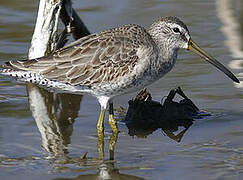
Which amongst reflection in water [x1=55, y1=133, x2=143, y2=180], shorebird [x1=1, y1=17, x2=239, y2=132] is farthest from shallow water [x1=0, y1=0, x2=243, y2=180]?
shorebird [x1=1, y1=17, x2=239, y2=132]

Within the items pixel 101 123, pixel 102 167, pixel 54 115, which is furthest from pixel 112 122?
pixel 102 167

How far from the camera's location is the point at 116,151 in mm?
7441

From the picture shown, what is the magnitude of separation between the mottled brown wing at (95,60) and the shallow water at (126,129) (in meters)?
0.72

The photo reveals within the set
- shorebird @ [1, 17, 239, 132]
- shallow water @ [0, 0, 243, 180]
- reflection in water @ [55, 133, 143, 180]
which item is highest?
shorebird @ [1, 17, 239, 132]

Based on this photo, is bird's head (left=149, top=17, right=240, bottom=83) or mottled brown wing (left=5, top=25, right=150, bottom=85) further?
bird's head (left=149, top=17, right=240, bottom=83)

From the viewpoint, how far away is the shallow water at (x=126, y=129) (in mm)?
6801

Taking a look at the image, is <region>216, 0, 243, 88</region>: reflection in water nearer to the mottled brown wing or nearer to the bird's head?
the bird's head

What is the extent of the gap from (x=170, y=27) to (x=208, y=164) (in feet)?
6.31

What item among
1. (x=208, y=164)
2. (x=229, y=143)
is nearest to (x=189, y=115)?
(x=229, y=143)

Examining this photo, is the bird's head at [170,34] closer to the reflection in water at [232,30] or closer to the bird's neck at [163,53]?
the bird's neck at [163,53]

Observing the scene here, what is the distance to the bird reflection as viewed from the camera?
328 inches

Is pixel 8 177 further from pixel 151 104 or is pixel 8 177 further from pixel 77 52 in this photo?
pixel 151 104

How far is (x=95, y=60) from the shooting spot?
306 inches

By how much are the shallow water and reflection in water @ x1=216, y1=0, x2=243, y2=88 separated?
0.6 inches
